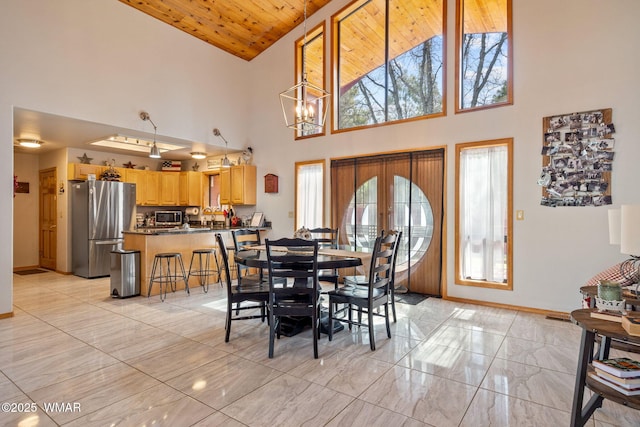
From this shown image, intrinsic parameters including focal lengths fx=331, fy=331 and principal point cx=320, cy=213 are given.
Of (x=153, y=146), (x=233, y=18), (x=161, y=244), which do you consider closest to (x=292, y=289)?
(x=161, y=244)

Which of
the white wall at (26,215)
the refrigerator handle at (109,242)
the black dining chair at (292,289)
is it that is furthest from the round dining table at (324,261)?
the white wall at (26,215)

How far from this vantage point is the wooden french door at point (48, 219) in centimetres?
693

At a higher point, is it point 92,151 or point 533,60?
point 533,60

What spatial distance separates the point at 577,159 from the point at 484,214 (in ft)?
3.81

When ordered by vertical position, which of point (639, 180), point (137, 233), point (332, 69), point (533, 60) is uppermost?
point (332, 69)

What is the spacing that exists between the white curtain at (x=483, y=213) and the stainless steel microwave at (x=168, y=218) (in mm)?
6435

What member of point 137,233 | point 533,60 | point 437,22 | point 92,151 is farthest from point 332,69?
point 92,151

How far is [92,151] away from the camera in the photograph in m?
6.84

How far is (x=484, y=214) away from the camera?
441cm

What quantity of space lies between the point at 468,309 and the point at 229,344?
9.68 ft

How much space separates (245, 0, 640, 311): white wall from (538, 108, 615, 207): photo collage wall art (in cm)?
7

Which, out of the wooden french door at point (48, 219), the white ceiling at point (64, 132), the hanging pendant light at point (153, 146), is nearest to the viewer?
the white ceiling at point (64, 132)

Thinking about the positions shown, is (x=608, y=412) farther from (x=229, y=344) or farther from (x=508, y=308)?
(x=229, y=344)

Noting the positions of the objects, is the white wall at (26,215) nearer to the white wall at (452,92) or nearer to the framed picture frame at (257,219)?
the white wall at (452,92)
